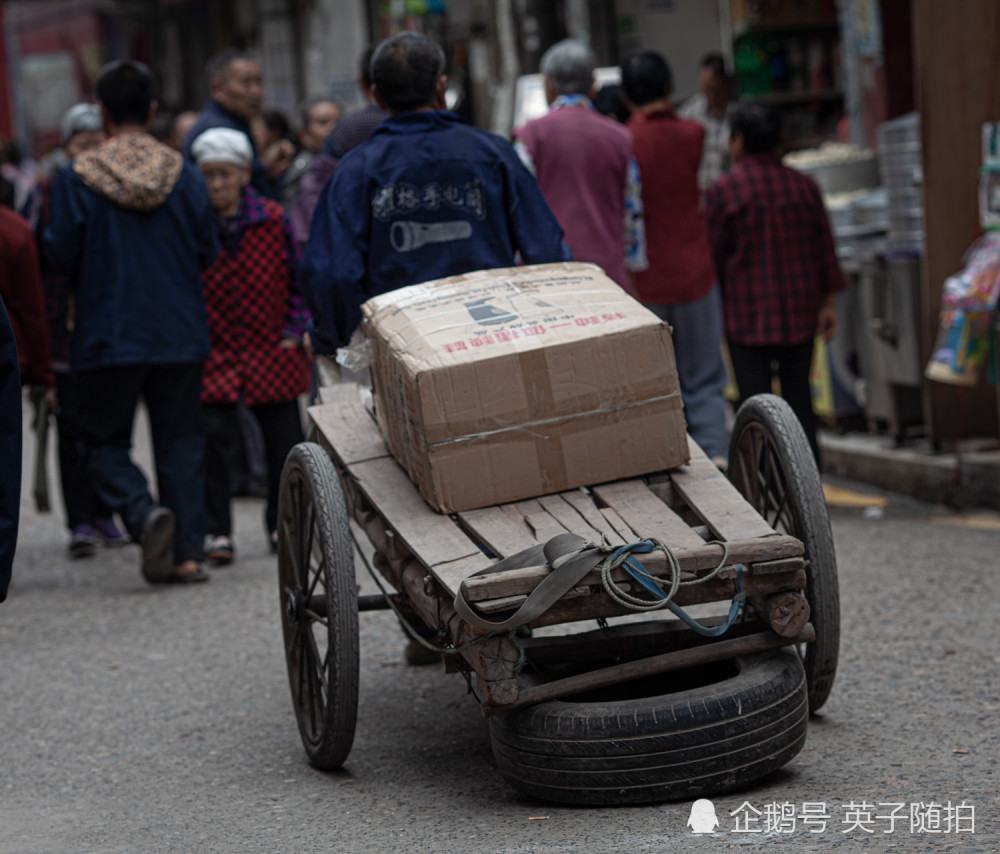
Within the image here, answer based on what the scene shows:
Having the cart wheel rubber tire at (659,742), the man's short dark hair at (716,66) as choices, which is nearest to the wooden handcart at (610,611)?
the cart wheel rubber tire at (659,742)

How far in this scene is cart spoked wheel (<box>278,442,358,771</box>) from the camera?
4109 mm

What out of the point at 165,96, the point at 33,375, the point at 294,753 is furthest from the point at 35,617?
the point at 165,96

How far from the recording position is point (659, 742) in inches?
144

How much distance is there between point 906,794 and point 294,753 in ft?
5.79

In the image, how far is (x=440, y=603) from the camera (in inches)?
153

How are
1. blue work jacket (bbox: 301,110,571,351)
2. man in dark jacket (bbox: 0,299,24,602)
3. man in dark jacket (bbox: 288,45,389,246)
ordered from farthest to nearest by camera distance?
man in dark jacket (bbox: 288,45,389,246) → blue work jacket (bbox: 301,110,571,351) → man in dark jacket (bbox: 0,299,24,602)

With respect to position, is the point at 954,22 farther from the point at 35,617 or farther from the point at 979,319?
the point at 35,617

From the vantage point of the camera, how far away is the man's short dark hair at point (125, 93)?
7098 millimetres

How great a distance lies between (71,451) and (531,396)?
4.46 meters

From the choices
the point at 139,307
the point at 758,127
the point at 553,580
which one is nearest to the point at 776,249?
the point at 758,127

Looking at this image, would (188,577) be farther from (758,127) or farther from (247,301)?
(758,127)

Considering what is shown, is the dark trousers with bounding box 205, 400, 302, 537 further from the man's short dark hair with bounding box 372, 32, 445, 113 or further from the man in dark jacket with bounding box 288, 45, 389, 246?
the man's short dark hair with bounding box 372, 32, 445, 113

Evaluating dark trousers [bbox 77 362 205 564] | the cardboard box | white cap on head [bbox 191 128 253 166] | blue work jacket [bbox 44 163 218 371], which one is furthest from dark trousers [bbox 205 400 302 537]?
the cardboard box

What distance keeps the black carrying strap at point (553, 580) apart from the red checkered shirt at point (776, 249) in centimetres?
417
